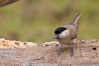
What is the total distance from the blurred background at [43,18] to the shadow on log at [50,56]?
144 inches

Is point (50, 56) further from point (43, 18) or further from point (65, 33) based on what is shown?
point (43, 18)

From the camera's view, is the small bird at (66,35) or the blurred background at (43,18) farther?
the blurred background at (43,18)

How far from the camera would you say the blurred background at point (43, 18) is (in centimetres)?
1114

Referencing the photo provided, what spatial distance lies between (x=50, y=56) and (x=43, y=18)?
479cm

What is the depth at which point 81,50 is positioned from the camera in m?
7.04

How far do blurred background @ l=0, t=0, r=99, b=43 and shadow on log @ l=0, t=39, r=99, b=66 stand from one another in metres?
3.66

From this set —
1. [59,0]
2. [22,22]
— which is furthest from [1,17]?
[59,0]

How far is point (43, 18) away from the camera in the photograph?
464 inches

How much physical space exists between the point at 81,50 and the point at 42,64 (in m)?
0.49

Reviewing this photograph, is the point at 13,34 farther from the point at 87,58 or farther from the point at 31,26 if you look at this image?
the point at 87,58

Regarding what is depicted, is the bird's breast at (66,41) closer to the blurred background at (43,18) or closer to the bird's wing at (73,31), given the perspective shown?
the bird's wing at (73,31)

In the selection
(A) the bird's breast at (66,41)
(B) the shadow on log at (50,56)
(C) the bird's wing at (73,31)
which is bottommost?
(B) the shadow on log at (50,56)

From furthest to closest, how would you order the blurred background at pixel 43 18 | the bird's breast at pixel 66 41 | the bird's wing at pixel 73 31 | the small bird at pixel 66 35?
1. the blurred background at pixel 43 18
2. the bird's wing at pixel 73 31
3. the bird's breast at pixel 66 41
4. the small bird at pixel 66 35

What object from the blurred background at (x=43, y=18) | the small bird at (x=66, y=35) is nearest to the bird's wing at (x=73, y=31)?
the small bird at (x=66, y=35)
